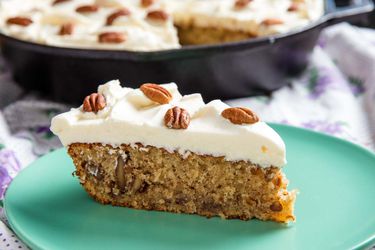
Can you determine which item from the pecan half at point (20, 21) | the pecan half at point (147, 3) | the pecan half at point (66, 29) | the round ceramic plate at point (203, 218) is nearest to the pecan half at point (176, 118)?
the round ceramic plate at point (203, 218)

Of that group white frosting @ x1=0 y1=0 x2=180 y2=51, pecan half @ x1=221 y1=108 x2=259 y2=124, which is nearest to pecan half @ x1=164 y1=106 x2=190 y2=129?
pecan half @ x1=221 y1=108 x2=259 y2=124

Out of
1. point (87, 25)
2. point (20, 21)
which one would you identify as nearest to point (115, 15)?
point (87, 25)

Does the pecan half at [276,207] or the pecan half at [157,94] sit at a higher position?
the pecan half at [157,94]

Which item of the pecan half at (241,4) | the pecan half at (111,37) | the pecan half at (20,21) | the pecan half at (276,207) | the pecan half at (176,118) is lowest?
the pecan half at (20,21)

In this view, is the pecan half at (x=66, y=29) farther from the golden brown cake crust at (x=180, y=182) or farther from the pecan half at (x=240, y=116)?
the pecan half at (x=240, y=116)

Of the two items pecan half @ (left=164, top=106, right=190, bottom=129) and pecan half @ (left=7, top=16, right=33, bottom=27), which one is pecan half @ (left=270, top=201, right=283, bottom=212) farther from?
pecan half @ (left=7, top=16, right=33, bottom=27)

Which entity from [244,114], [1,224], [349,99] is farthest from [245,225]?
[349,99]

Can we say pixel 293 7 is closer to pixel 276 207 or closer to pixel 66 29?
pixel 66 29

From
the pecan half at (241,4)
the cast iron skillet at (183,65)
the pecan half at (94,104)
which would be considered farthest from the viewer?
the pecan half at (241,4)
